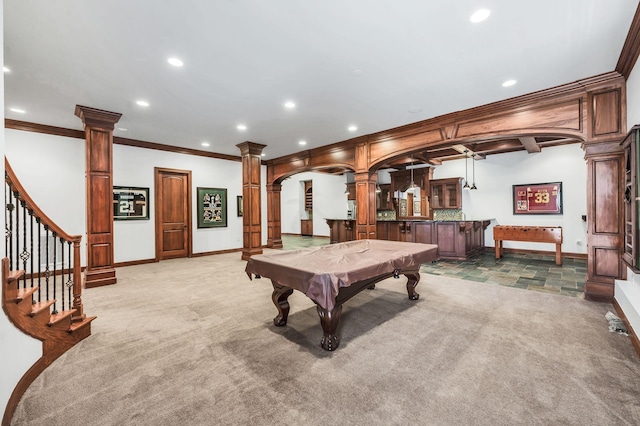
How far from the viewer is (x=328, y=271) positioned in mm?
2346

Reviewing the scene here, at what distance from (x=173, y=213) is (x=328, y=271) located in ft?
19.9

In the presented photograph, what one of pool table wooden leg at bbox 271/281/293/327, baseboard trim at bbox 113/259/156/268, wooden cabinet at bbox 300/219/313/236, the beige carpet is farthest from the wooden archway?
wooden cabinet at bbox 300/219/313/236

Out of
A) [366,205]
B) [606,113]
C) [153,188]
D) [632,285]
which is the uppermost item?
[606,113]

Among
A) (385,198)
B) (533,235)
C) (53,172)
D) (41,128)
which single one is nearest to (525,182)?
(533,235)

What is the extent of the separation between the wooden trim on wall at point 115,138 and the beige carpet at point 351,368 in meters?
3.82

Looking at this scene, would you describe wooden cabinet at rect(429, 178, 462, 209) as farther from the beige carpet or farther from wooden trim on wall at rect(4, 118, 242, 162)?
wooden trim on wall at rect(4, 118, 242, 162)

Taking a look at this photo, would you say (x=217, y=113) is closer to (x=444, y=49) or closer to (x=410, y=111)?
(x=410, y=111)

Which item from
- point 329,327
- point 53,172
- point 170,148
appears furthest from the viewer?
point 170,148

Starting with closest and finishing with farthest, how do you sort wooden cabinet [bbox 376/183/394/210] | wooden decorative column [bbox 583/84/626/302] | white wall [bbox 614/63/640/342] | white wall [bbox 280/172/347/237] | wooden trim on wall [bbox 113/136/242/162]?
white wall [bbox 614/63/640/342], wooden decorative column [bbox 583/84/626/302], wooden trim on wall [bbox 113/136/242/162], wooden cabinet [bbox 376/183/394/210], white wall [bbox 280/172/347/237]

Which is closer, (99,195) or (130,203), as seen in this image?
(99,195)

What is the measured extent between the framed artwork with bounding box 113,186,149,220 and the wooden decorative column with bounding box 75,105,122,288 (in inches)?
66.3

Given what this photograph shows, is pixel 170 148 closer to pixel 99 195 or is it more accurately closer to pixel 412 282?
pixel 99 195

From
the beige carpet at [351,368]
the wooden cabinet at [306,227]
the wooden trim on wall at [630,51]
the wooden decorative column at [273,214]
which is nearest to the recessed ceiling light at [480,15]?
the wooden trim on wall at [630,51]

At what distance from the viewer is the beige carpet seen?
171 centimetres
